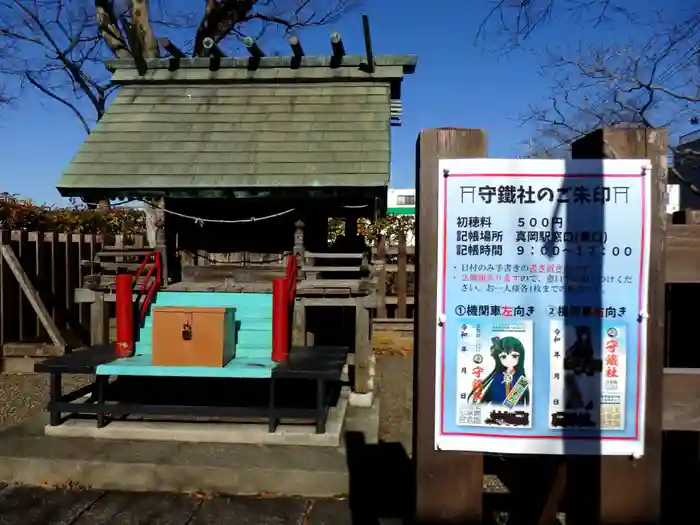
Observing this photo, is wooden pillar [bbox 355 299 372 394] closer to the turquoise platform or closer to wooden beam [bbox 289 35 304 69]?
the turquoise platform

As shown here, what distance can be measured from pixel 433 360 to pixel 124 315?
14.2ft

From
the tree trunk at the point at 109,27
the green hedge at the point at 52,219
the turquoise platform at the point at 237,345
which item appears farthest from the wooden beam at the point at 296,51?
the tree trunk at the point at 109,27

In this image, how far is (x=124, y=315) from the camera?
5727 mm

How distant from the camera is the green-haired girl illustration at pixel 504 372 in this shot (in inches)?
88.3

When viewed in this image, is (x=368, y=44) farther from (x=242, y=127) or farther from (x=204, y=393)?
(x=204, y=393)

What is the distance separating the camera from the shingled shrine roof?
6602 millimetres

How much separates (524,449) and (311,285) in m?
4.53

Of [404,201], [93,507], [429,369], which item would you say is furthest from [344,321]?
[404,201]

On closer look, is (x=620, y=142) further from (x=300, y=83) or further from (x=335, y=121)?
(x=300, y=83)

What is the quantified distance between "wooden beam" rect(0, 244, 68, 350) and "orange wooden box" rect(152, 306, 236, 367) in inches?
171

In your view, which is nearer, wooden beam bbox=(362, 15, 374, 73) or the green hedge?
wooden beam bbox=(362, 15, 374, 73)

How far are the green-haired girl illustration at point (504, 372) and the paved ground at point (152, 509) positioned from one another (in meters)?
2.44

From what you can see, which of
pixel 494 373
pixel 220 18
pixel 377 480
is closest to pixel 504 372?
pixel 494 373

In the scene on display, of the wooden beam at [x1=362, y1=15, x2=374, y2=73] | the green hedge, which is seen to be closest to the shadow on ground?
the wooden beam at [x1=362, y1=15, x2=374, y2=73]
